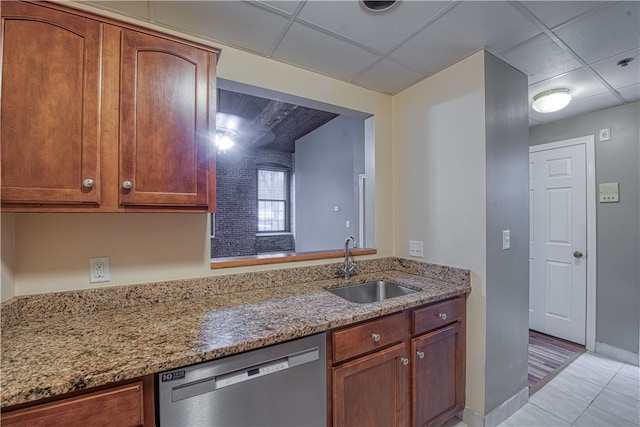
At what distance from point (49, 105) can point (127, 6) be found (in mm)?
710

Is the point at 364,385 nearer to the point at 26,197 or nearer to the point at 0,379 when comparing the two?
the point at 0,379

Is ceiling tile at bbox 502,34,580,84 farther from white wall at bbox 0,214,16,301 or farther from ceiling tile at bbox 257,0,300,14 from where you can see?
white wall at bbox 0,214,16,301

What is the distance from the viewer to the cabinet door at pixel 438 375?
1610 millimetres

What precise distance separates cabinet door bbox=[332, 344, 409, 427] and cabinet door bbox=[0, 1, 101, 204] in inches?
54.8

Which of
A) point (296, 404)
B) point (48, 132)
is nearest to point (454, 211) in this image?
point (296, 404)

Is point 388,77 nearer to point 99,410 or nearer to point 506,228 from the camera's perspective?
point 506,228

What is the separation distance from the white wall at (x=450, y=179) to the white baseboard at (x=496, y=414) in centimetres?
5

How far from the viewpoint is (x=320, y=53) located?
72.0 inches

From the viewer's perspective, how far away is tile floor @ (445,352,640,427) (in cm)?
188

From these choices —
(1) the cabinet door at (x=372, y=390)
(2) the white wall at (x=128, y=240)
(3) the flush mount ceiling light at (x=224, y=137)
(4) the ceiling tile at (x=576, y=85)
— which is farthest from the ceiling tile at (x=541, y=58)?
(3) the flush mount ceiling light at (x=224, y=137)

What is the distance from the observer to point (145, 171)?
1.26 meters

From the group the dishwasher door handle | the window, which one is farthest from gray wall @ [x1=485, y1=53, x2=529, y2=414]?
the window

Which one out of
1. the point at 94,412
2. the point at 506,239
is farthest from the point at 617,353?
the point at 94,412

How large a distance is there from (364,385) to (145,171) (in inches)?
58.2
